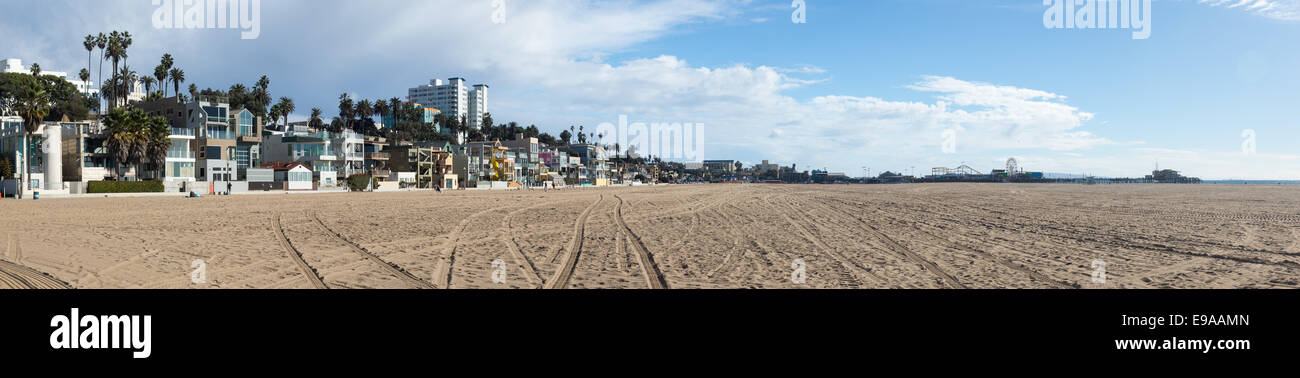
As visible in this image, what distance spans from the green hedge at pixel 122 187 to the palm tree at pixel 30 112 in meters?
3.64

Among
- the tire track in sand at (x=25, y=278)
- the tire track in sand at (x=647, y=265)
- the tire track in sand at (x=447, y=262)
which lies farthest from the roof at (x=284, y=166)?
the tire track in sand at (x=647, y=265)

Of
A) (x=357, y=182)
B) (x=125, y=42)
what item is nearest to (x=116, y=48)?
(x=125, y=42)

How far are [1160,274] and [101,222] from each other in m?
27.5

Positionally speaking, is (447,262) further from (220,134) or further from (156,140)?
(220,134)

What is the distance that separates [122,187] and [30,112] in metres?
8.04

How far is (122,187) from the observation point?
44188 millimetres

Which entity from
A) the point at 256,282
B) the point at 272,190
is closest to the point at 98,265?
the point at 256,282

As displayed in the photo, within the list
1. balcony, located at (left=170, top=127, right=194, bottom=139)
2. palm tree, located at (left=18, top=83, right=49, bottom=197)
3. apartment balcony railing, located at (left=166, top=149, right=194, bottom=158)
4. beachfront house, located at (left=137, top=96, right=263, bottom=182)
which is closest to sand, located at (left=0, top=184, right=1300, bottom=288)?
palm tree, located at (left=18, top=83, right=49, bottom=197)

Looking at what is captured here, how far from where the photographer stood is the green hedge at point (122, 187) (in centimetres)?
4347

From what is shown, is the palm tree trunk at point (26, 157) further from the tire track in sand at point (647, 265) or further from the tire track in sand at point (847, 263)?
Result: the tire track in sand at point (847, 263)

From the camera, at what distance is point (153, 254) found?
11.1 metres

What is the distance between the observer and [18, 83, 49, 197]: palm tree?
1674 inches
